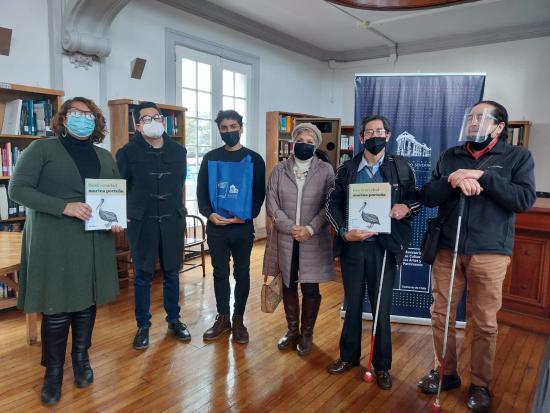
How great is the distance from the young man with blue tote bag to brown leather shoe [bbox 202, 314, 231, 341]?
2 cm

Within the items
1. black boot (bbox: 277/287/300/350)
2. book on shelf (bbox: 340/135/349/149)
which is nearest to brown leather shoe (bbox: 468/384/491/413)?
black boot (bbox: 277/287/300/350)

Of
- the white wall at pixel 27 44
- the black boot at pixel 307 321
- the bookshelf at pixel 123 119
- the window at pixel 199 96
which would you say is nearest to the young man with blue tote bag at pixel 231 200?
the black boot at pixel 307 321

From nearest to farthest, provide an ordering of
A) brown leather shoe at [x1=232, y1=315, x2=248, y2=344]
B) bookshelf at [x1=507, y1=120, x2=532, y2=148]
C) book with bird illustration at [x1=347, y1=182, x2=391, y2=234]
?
book with bird illustration at [x1=347, y1=182, x2=391, y2=234] < brown leather shoe at [x1=232, y1=315, x2=248, y2=344] < bookshelf at [x1=507, y1=120, x2=532, y2=148]

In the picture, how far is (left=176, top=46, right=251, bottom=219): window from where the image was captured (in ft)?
16.8

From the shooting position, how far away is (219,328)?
2863 millimetres

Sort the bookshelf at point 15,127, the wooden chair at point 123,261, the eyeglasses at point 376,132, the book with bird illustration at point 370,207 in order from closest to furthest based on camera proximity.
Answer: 1. the book with bird illustration at point 370,207
2. the eyeglasses at point 376,132
3. the bookshelf at point 15,127
4. the wooden chair at point 123,261

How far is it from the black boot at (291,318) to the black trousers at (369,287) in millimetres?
433

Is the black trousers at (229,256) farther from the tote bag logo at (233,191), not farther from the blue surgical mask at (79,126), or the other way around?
the blue surgical mask at (79,126)

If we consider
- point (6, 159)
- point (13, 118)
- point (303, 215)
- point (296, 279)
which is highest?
point (13, 118)

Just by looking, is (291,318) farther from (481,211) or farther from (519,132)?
(519,132)

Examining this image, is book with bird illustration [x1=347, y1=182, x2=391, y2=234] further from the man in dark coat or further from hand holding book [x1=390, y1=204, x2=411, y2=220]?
the man in dark coat

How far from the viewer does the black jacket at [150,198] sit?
2516 mm

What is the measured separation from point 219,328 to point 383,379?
118cm

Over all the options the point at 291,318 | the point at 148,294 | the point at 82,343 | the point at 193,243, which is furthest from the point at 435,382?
the point at 193,243
